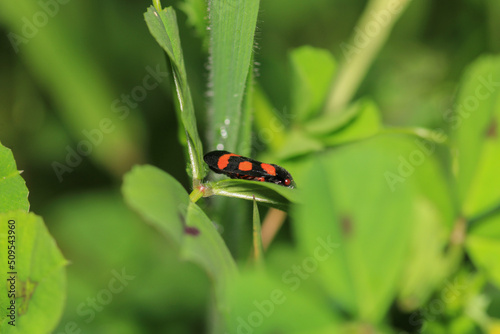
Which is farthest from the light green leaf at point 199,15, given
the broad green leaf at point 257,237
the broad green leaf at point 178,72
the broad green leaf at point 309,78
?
the broad green leaf at point 257,237

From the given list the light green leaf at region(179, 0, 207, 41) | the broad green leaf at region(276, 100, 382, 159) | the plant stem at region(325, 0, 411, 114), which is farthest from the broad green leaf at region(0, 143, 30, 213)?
the plant stem at region(325, 0, 411, 114)

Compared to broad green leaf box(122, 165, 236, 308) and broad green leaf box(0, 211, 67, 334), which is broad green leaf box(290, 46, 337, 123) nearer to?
broad green leaf box(122, 165, 236, 308)

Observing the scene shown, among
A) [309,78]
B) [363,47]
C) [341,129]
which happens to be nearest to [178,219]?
[341,129]

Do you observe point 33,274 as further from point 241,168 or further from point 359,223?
point 359,223

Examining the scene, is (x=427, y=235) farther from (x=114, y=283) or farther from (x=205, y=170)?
(x=114, y=283)

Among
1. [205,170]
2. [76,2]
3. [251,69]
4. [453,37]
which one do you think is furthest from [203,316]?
[453,37]

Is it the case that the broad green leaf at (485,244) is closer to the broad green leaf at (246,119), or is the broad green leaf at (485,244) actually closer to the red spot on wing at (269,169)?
the red spot on wing at (269,169)
